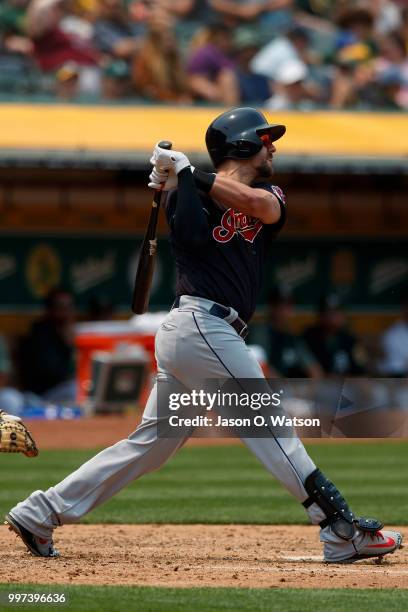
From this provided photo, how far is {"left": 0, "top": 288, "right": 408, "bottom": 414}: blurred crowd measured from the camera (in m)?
12.6

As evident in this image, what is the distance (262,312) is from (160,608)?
1004 centimetres

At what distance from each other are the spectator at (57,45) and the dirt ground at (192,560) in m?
7.37

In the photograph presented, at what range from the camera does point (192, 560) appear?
17.3ft

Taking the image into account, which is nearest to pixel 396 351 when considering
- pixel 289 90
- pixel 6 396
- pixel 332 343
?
pixel 332 343

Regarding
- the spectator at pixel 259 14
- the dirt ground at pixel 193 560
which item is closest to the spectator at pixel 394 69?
the spectator at pixel 259 14

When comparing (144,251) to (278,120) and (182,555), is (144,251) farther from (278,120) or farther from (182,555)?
(278,120)

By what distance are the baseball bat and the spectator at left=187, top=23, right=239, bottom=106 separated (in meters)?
8.18

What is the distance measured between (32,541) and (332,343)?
8.49m

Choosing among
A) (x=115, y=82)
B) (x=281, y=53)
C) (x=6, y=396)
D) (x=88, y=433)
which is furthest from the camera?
(x=281, y=53)

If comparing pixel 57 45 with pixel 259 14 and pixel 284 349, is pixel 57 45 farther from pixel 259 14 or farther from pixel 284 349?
pixel 284 349

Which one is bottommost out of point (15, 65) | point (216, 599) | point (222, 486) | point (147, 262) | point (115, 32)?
point (222, 486)

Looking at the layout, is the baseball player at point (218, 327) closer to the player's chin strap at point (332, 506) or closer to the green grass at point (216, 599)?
the player's chin strap at point (332, 506)

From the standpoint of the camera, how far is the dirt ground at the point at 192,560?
4.69 metres

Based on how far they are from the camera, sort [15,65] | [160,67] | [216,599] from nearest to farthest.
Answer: [216,599] < [15,65] < [160,67]
